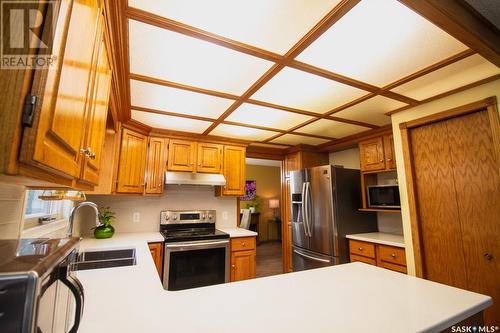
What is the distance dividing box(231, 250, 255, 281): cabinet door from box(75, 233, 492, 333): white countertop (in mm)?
1795

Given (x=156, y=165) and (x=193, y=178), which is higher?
(x=156, y=165)

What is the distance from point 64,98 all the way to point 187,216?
9.66 ft

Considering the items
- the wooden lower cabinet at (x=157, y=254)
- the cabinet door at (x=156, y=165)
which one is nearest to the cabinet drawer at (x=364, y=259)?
the wooden lower cabinet at (x=157, y=254)

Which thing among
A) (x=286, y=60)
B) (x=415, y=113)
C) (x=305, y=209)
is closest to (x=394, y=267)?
(x=305, y=209)

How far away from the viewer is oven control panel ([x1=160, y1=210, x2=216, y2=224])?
10.5ft

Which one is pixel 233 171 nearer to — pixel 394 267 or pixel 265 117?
pixel 265 117

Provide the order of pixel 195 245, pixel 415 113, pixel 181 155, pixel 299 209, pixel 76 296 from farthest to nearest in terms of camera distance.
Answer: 1. pixel 299 209
2. pixel 181 155
3. pixel 195 245
4. pixel 415 113
5. pixel 76 296

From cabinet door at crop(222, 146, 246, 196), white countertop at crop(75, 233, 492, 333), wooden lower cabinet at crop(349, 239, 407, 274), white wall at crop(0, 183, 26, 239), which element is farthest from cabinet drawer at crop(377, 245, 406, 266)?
white wall at crop(0, 183, 26, 239)

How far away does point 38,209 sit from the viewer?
1.63m

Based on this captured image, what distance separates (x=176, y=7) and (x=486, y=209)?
2.67 m

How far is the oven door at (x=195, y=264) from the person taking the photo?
2.57m

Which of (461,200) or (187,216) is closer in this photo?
(461,200)

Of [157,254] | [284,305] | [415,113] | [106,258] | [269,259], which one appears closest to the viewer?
[284,305]

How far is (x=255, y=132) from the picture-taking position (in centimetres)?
318
